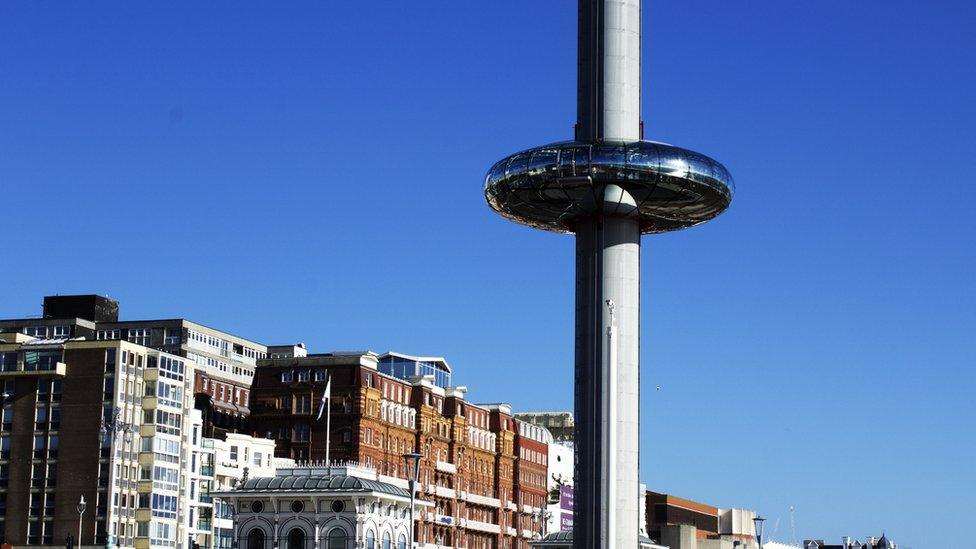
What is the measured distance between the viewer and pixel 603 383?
107938 millimetres

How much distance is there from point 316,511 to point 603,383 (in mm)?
27793

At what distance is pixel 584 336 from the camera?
362ft

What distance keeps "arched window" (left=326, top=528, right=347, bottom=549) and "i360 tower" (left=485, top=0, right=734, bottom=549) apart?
2146cm

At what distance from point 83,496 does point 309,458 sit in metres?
27.9

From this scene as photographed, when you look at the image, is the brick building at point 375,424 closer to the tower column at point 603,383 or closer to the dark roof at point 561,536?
the dark roof at point 561,536

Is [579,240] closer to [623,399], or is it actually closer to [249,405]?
[623,399]

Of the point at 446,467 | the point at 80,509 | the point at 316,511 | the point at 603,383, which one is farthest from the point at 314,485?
the point at 446,467

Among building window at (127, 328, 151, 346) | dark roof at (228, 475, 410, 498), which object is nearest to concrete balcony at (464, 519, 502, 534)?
building window at (127, 328, 151, 346)

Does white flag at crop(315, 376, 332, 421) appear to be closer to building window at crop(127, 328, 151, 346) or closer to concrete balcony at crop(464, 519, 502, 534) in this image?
building window at crop(127, 328, 151, 346)

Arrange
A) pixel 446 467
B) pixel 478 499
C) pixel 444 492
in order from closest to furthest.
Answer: pixel 444 492 → pixel 446 467 → pixel 478 499

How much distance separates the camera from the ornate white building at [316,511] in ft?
400

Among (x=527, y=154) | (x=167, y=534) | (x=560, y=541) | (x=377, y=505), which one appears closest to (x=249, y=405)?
(x=167, y=534)

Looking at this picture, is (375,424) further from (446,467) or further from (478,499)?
(478,499)

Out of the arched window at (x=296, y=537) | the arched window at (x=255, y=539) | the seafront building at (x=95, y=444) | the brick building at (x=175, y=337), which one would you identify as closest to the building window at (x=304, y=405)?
the brick building at (x=175, y=337)
